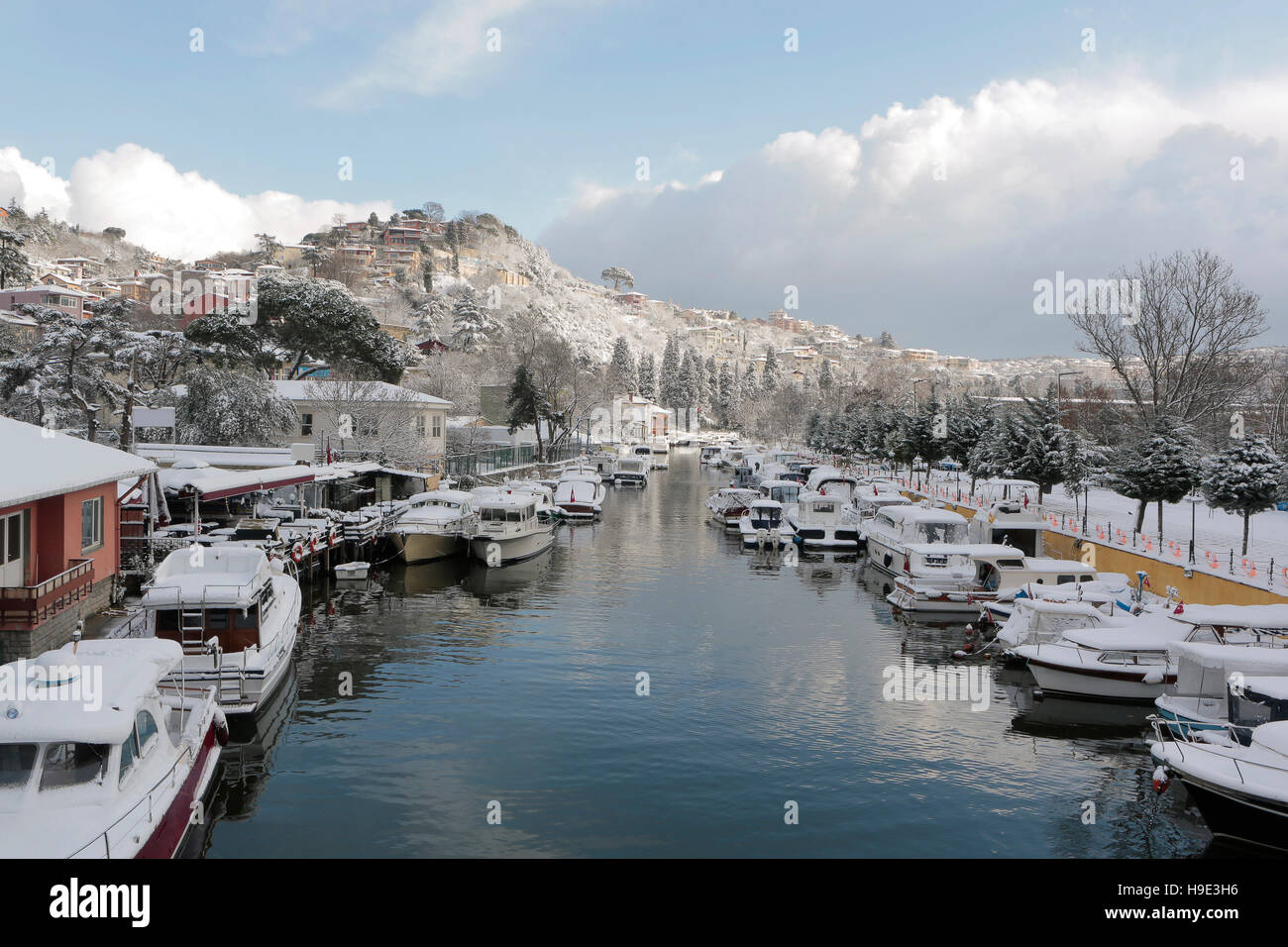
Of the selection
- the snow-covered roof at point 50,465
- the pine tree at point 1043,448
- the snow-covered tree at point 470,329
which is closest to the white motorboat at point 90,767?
the snow-covered roof at point 50,465

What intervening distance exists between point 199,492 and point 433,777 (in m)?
19.7

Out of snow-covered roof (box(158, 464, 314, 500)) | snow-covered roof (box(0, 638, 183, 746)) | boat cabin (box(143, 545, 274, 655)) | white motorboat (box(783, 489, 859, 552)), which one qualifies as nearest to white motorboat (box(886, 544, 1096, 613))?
white motorboat (box(783, 489, 859, 552))

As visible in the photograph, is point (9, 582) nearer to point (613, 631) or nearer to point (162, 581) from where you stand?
point (162, 581)

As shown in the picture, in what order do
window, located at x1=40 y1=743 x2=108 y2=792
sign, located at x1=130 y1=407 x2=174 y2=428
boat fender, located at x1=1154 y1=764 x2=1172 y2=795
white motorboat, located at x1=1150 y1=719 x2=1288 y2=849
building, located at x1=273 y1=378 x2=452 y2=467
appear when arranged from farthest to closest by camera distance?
building, located at x1=273 y1=378 x2=452 y2=467
sign, located at x1=130 y1=407 x2=174 y2=428
boat fender, located at x1=1154 y1=764 x2=1172 y2=795
white motorboat, located at x1=1150 y1=719 x2=1288 y2=849
window, located at x1=40 y1=743 x2=108 y2=792

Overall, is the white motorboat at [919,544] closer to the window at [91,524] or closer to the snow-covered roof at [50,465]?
the snow-covered roof at [50,465]

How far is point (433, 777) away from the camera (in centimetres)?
1666

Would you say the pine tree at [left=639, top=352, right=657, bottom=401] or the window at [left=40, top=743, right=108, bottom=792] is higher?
the pine tree at [left=639, top=352, right=657, bottom=401]

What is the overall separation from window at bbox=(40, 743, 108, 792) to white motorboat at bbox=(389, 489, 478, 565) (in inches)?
1084

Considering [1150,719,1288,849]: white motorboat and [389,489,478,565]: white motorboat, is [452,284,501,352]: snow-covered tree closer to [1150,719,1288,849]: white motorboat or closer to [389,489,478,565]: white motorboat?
[389,489,478,565]: white motorboat

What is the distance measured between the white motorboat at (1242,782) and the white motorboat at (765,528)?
3205 centimetres

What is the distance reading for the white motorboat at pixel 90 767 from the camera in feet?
35.2

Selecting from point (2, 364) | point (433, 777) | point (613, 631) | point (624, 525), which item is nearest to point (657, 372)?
point (624, 525)

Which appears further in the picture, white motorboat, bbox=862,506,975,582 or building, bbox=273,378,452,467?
building, bbox=273,378,452,467

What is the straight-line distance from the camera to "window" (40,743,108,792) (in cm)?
1125
